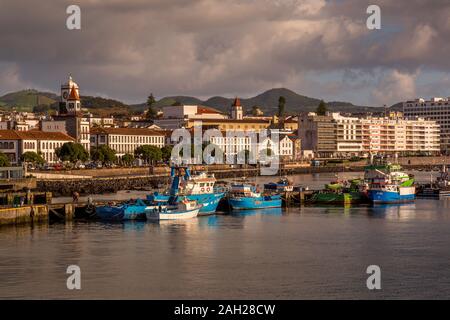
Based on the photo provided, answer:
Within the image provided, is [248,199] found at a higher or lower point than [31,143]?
lower

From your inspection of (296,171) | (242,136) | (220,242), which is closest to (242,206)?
(220,242)

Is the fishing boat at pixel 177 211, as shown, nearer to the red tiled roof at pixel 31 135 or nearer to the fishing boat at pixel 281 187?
the fishing boat at pixel 281 187

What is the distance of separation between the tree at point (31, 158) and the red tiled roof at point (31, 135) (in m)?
2.91

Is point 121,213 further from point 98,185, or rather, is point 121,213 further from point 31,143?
point 31,143

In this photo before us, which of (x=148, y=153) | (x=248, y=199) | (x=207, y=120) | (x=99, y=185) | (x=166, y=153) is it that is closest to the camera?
(x=248, y=199)

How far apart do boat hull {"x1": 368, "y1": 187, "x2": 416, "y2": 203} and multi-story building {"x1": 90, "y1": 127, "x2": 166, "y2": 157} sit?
53.4 metres

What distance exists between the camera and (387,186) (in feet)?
190

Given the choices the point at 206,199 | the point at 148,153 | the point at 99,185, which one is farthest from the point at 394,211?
the point at 148,153

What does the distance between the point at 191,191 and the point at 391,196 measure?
14974 mm

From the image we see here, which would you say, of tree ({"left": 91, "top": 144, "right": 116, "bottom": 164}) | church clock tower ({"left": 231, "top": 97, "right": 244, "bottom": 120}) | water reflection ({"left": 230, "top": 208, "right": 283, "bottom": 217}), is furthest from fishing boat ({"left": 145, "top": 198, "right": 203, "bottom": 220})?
church clock tower ({"left": 231, "top": 97, "right": 244, "bottom": 120})

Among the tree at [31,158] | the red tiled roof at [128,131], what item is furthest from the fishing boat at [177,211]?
the red tiled roof at [128,131]

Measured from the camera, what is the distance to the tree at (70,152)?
299ft
